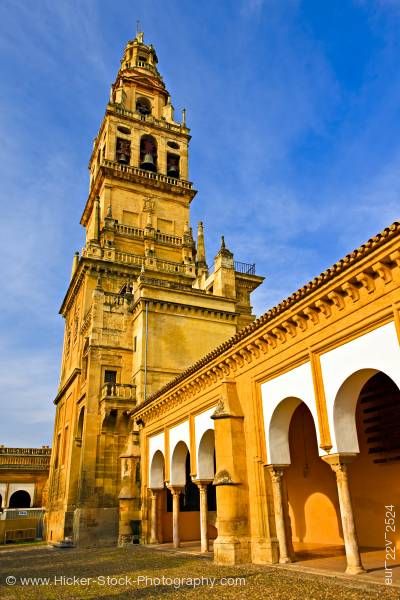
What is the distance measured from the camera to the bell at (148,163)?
3766cm

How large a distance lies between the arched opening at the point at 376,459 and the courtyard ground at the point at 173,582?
11.4ft

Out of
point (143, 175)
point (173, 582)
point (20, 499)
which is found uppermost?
point (143, 175)

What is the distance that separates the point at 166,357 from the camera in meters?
25.4

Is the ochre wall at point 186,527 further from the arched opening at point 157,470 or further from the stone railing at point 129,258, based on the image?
the stone railing at point 129,258

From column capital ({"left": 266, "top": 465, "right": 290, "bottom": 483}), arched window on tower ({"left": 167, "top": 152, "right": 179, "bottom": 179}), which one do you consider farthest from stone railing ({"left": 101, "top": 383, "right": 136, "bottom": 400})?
arched window on tower ({"left": 167, "top": 152, "right": 179, "bottom": 179})

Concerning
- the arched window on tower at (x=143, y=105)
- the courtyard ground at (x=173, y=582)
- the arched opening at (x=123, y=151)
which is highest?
the arched window on tower at (x=143, y=105)

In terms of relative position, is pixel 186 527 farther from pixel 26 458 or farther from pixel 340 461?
pixel 26 458

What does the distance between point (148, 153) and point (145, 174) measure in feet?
11.0

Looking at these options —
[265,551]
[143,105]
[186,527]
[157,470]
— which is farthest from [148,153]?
[265,551]

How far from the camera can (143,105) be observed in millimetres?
43906

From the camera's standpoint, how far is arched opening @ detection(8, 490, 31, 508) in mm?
41047

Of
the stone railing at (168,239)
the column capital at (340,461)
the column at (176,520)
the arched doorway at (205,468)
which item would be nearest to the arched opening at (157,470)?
the column at (176,520)

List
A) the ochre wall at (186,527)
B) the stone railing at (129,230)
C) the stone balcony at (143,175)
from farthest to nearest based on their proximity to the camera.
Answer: the stone balcony at (143,175) < the stone railing at (129,230) < the ochre wall at (186,527)

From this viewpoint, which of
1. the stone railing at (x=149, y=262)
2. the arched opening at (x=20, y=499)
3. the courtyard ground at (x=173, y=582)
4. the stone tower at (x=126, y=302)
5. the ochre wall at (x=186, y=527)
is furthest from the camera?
the arched opening at (x=20, y=499)
